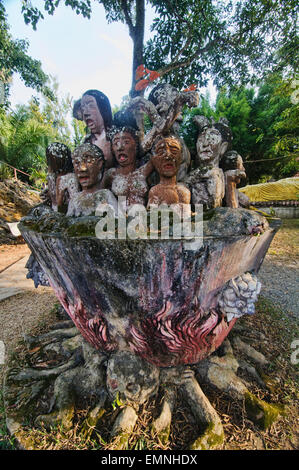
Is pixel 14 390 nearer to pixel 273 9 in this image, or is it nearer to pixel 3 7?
pixel 3 7

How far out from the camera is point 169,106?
167cm

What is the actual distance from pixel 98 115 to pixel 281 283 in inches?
142

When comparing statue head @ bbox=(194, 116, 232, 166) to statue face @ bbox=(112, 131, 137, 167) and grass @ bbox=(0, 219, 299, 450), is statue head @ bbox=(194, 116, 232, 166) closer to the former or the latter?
statue face @ bbox=(112, 131, 137, 167)

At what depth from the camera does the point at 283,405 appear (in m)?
1.26

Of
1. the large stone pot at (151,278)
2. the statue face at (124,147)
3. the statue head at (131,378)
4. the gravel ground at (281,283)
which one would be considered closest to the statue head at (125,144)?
the statue face at (124,147)

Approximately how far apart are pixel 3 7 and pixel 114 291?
6.94 m

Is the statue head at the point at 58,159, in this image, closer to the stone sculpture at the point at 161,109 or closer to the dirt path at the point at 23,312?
the stone sculpture at the point at 161,109

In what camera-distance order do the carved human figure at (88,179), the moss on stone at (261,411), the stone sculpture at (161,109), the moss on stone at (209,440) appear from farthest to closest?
the carved human figure at (88,179) → the stone sculpture at (161,109) → the moss on stone at (261,411) → the moss on stone at (209,440)

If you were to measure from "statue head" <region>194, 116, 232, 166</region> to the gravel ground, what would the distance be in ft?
7.05

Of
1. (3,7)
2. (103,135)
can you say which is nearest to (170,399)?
(103,135)

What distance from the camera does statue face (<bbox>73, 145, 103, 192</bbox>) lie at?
58.3 inches

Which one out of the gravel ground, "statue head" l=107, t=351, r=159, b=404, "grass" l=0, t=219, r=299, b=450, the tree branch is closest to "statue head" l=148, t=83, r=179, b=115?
"statue head" l=107, t=351, r=159, b=404

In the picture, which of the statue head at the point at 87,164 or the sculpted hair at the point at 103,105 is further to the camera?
the sculpted hair at the point at 103,105

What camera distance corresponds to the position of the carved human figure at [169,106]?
63.4 inches
